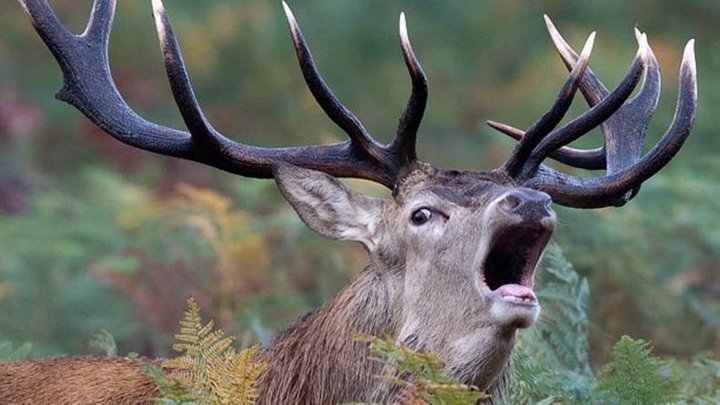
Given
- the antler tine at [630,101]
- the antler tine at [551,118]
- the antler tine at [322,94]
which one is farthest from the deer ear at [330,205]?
the antler tine at [630,101]

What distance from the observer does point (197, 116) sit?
7688 millimetres

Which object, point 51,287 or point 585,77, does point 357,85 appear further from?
point 585,77

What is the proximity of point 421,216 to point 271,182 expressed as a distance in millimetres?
7177

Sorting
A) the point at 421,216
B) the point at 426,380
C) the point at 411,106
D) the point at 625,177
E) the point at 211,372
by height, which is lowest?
the point at 426,380

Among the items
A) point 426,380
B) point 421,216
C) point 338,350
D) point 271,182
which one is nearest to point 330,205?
point 421,216

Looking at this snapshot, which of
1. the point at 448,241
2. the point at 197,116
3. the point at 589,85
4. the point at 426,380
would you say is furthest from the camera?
the point at 589,85

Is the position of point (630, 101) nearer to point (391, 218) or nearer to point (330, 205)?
point (391, 218)

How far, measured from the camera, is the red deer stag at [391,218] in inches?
283

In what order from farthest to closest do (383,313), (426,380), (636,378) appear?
(383,313)
(636,378)
(426,380)

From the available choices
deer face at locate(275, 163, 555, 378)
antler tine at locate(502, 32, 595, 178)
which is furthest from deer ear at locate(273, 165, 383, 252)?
antler tine at locate(502, 32, 595, 178)

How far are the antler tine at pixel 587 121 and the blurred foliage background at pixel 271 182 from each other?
2.24 meters

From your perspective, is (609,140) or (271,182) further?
(271,182)

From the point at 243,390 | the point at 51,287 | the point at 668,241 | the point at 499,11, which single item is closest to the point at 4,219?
the point at 51,287

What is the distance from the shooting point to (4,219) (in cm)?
1448
